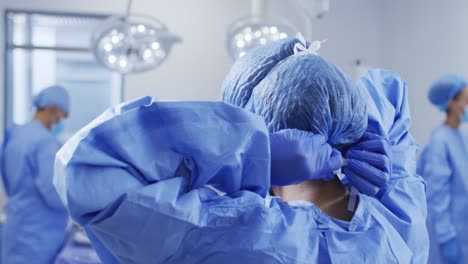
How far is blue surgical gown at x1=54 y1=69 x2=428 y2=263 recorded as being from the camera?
725mm

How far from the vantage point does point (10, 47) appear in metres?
3.90

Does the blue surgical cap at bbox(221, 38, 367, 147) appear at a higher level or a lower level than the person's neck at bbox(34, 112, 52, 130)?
higher

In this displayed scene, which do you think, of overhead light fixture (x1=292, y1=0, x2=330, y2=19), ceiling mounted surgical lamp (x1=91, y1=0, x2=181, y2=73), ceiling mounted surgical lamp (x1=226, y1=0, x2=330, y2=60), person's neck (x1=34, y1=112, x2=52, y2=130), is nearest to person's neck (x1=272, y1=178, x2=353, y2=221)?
ceiling mounted surgical lamp (x1=226, y1=0, x2=330, y2=60)

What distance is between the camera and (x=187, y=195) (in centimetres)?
76

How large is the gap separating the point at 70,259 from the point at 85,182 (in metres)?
2.20

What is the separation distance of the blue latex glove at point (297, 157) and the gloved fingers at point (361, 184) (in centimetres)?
8

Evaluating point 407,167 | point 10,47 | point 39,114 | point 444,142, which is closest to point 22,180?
point 39,114

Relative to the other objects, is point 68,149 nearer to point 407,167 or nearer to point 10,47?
point 407,167

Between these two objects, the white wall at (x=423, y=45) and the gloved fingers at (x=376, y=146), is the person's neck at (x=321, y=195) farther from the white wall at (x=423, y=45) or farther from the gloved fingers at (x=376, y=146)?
the white wall at (x=423, y=45)

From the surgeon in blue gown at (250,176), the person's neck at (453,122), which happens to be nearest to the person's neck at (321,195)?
the surgeon in blue gown at (250,176)

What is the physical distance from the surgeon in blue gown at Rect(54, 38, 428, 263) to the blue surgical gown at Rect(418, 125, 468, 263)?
5.46 ft

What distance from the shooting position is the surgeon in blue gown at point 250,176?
2.40 feet

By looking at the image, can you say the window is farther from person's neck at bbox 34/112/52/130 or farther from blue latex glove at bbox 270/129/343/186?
blue latex glove at bbox 270/129/343/186

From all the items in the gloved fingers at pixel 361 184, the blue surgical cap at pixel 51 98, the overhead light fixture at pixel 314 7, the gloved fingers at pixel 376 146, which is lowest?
the blue surgical cap at pixel 51 98
